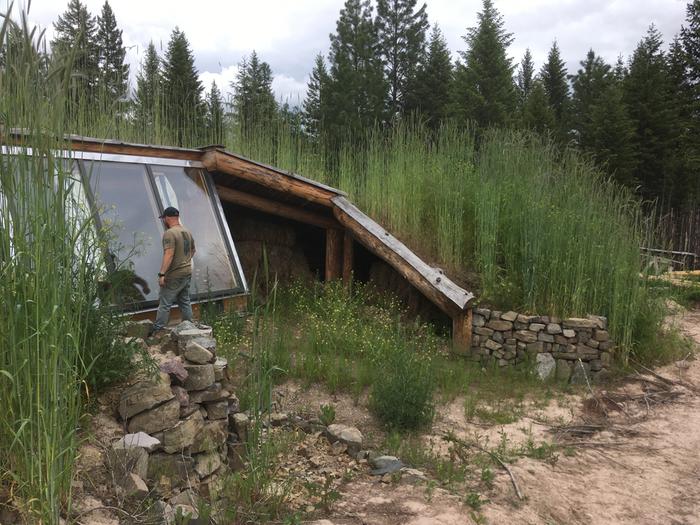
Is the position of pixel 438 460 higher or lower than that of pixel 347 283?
lower

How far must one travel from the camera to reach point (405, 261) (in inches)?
275

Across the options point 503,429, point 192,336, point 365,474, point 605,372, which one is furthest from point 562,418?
point 192,336

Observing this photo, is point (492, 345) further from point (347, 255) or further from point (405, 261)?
point (347, 255)

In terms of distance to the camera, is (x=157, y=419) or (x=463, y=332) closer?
(x=157, y=419)

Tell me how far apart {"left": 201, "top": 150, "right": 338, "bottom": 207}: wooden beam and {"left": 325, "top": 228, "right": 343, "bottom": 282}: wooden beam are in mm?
726

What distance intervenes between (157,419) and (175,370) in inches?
16.2

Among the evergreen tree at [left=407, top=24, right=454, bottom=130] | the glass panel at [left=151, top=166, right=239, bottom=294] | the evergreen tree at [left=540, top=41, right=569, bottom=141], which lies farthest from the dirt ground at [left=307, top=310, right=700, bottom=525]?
the evergreen tree at [left=540, top=41, right=569, bottom=141]

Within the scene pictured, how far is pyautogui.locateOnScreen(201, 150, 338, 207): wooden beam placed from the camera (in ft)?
23.2

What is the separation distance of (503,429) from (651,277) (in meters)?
4.52

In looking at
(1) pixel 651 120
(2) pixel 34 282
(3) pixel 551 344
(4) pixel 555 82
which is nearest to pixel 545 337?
(3) pixel 551 344

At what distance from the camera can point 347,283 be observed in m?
8.16

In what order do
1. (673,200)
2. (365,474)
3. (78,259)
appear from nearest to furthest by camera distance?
1. (78,259)
2. (365,474)
3. (673,200)

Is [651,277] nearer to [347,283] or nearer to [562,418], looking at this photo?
[562,418]

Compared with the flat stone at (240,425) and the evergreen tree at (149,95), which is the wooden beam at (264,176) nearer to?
the evergreen tree at (149,95)
